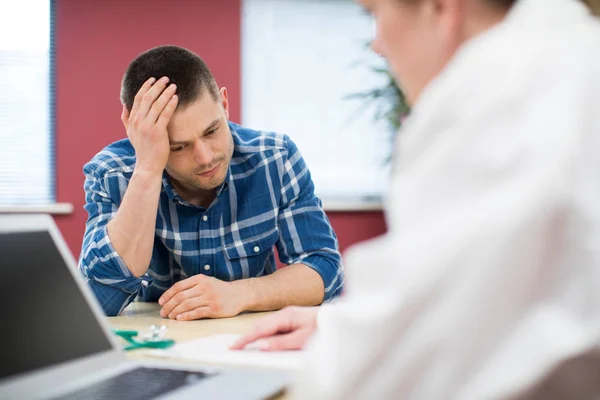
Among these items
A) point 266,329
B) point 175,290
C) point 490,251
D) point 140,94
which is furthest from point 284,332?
point 140,94

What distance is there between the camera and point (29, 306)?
75 centimetres

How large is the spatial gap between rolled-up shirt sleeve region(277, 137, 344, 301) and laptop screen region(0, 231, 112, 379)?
91 cm

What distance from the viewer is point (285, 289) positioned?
1532 mm

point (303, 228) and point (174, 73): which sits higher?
point (174, 73)

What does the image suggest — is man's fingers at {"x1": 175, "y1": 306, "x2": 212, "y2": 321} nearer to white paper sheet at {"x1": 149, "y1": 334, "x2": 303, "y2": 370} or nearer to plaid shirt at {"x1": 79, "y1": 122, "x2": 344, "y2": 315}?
white paper sheet at {"x1": 149, "y1": 334, "x2": 303, "y2": 370}

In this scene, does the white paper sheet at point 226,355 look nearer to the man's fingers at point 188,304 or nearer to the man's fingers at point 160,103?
the man's fingers at point 188,304

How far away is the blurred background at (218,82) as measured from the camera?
12.0ft

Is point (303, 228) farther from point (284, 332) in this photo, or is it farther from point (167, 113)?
point (284, 332)

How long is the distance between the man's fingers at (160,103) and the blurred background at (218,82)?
7.29 ft

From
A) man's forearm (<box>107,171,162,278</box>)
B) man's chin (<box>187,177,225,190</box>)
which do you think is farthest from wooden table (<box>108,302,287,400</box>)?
man's chin (<box>187,177,225,190</box>)

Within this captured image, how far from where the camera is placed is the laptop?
27.2 inches

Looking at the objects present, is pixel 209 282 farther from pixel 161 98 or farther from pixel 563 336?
pixel 563 336

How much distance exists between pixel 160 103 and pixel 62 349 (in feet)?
3.10

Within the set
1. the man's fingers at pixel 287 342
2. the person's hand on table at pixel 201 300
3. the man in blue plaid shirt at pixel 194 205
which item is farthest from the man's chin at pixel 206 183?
the man's fingers at pixel 287 342
